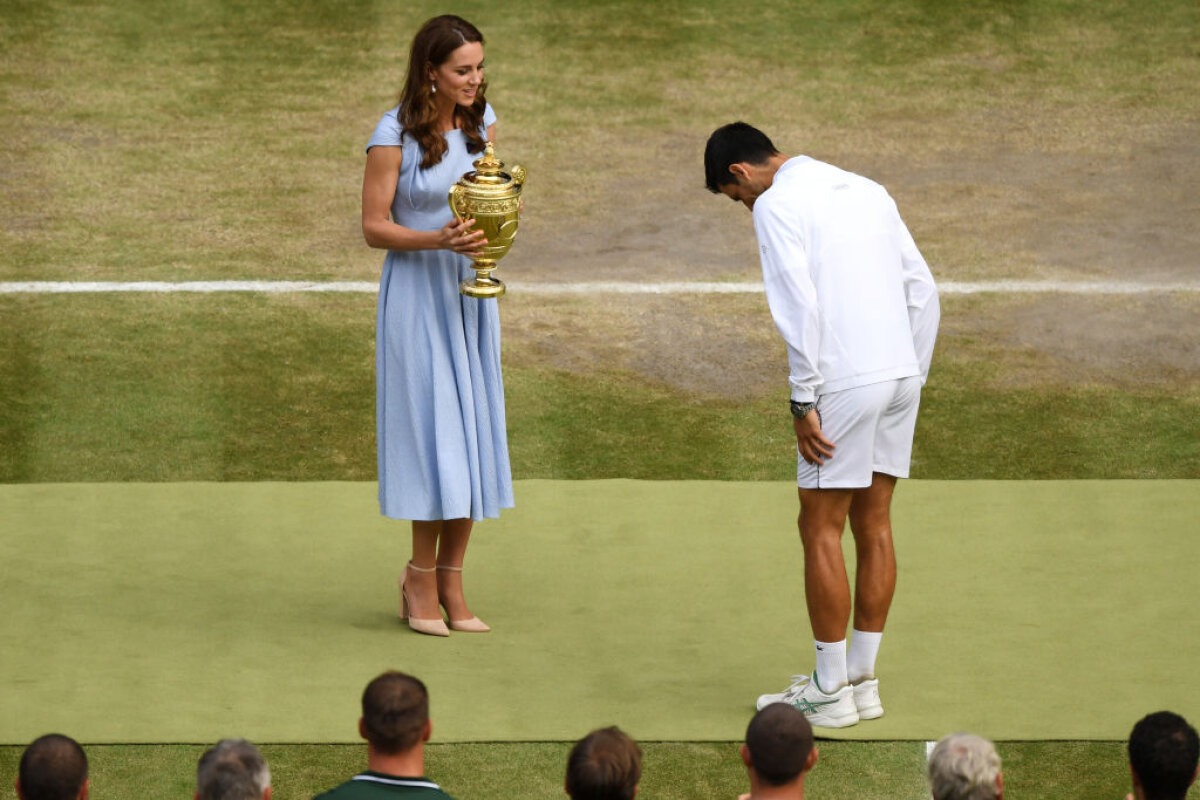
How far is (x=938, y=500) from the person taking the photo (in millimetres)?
8875

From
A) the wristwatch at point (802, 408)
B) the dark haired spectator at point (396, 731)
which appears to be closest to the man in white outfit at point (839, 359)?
the wristwatch at point (802, 408)

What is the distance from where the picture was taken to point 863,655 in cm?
688

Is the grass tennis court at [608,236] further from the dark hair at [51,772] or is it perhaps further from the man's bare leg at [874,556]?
the dark hair at [51,772]

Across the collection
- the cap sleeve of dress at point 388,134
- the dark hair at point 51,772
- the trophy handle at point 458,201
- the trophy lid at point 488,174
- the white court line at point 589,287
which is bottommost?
the dark hair at point 51,772

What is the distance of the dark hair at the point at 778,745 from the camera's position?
5.08 meters

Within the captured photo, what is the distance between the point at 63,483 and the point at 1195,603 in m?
4.78

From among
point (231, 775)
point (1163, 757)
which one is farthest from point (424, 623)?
point (1163, 757)

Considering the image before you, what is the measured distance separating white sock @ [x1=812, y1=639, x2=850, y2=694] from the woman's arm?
5.98 feet

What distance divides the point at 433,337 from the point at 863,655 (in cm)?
190

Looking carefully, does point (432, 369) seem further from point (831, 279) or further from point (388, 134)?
point (831, 279)

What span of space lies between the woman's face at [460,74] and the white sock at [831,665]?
2.27 m

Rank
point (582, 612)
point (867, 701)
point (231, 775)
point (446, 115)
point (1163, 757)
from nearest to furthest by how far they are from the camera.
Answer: point (231, 775), point (1163, 757), point (867, 701), point (446, 115), point (582, 612)

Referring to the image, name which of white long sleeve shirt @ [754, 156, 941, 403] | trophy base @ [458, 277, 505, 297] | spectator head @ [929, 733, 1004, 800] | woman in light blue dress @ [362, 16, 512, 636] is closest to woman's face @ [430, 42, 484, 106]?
woman in light blue dress @ [362, 16, 512, 636]

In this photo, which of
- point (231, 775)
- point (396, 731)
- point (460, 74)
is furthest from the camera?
point (460, 74)
